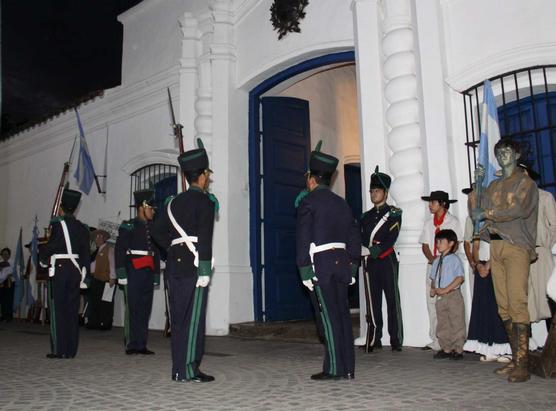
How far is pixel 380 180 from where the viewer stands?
5.95m

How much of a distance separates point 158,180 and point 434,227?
18.3 feet

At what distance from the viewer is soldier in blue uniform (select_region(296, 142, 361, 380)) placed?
408 centimetres

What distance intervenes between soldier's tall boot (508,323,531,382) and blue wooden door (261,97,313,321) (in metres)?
4.72

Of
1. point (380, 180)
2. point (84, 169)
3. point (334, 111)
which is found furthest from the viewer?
point (84, 169)

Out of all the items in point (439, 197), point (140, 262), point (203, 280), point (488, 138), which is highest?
point (488, 138)

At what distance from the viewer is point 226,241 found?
7992mm

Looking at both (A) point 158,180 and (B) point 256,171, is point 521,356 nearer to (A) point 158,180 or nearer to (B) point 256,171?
(B) point 256,171

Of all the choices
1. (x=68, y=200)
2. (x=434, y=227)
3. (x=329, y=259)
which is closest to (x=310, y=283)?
(x=329, y=259)

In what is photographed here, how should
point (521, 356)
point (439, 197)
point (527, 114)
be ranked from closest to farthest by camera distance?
point (521, 356) < point (439, 197) < point (527, 114)

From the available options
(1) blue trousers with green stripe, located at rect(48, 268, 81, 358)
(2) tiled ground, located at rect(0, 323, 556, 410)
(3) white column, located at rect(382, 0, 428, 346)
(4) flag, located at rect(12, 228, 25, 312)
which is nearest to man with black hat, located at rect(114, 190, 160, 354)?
(2) tiled ground, located at rect(0, 323, 556, 410)

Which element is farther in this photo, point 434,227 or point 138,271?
point 138,271

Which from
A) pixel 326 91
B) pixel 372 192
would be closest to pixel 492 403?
pixel 372 192

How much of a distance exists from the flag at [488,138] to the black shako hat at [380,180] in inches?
58.3

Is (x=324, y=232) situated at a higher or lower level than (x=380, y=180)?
lower
